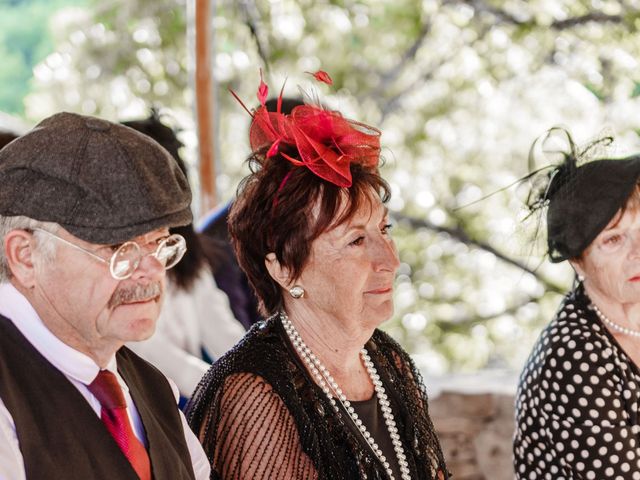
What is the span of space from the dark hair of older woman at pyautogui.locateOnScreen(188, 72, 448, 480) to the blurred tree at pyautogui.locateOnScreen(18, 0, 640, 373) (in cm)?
363

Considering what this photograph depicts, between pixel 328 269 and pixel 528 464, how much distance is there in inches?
34.6

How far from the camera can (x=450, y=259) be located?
7391 mm

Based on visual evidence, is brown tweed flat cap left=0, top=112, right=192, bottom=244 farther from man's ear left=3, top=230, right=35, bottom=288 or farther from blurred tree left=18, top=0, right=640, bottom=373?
blurred tree left=18, top=0, right=640, bottom=373

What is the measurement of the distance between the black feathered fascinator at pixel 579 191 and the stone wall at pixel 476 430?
145 cm

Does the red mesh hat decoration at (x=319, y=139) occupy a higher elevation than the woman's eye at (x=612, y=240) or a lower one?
higher

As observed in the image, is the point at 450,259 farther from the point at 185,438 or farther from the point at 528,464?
the point at 185,438

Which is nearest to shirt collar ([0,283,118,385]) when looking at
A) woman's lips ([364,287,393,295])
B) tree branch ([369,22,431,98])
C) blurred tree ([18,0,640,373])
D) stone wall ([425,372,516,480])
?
woman's lips ([364,287,393,295])

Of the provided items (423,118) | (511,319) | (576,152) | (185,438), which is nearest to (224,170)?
(423,118)

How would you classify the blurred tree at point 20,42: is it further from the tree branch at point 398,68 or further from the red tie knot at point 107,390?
the red tie knot at point 107,390

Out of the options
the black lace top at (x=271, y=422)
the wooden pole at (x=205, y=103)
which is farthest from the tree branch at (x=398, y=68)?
the black lace top at (x=271, y=422)

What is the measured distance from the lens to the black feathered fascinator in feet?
8.96

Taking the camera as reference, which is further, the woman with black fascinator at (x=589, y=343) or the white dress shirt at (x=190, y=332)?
the white dress shirt at (x=190, y=332)

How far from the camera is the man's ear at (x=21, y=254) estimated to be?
1.72 meters

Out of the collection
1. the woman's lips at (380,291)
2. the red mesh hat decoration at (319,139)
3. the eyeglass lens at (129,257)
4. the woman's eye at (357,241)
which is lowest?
the woman's lips at (380,291)
